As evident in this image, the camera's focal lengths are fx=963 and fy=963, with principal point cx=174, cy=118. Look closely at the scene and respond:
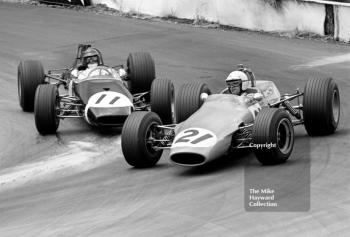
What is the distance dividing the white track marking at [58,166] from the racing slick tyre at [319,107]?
10.1 ft

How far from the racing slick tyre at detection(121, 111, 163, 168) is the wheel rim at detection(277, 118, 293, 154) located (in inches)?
68.2

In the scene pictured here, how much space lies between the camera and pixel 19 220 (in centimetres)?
1152

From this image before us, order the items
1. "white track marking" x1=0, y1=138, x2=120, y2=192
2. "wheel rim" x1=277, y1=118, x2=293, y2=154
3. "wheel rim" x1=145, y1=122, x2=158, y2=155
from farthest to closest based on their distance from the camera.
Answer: "white track marking" x1=0, y1=138, x2=120, y2=192 → "wheel rim" x1=145, y1=122, x2=158, y2=155 → "wheel rim" x1=277, y1=118, x2=293, y2=154

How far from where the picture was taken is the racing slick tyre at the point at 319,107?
47.9 feet

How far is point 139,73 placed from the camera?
18656 mm

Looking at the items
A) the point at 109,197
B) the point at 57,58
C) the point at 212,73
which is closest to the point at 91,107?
the point at 109,197

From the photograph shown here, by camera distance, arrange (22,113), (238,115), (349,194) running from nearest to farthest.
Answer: (349,194), (238,115), (22,113)

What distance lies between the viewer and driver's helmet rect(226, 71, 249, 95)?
14555 mm

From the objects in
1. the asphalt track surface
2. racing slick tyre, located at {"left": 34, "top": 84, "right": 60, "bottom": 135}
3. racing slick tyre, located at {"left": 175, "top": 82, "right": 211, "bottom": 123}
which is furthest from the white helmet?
racing slick tyre, located at {"left": 34, "top": 84, "right": 60, "bottom": 135}

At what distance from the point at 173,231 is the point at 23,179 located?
422 centimetres

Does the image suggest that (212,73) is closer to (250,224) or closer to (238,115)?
(238,115)

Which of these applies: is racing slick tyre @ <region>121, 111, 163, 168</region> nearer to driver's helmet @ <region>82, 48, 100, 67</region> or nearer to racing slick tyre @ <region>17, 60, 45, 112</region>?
driver's helmet @ <region>82, 48, 100, 67</region>

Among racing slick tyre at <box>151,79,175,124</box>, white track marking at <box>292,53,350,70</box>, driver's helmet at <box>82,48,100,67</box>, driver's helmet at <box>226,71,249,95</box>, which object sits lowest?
white track marking at <box>292,53,350,70</box>

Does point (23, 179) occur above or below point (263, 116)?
below
